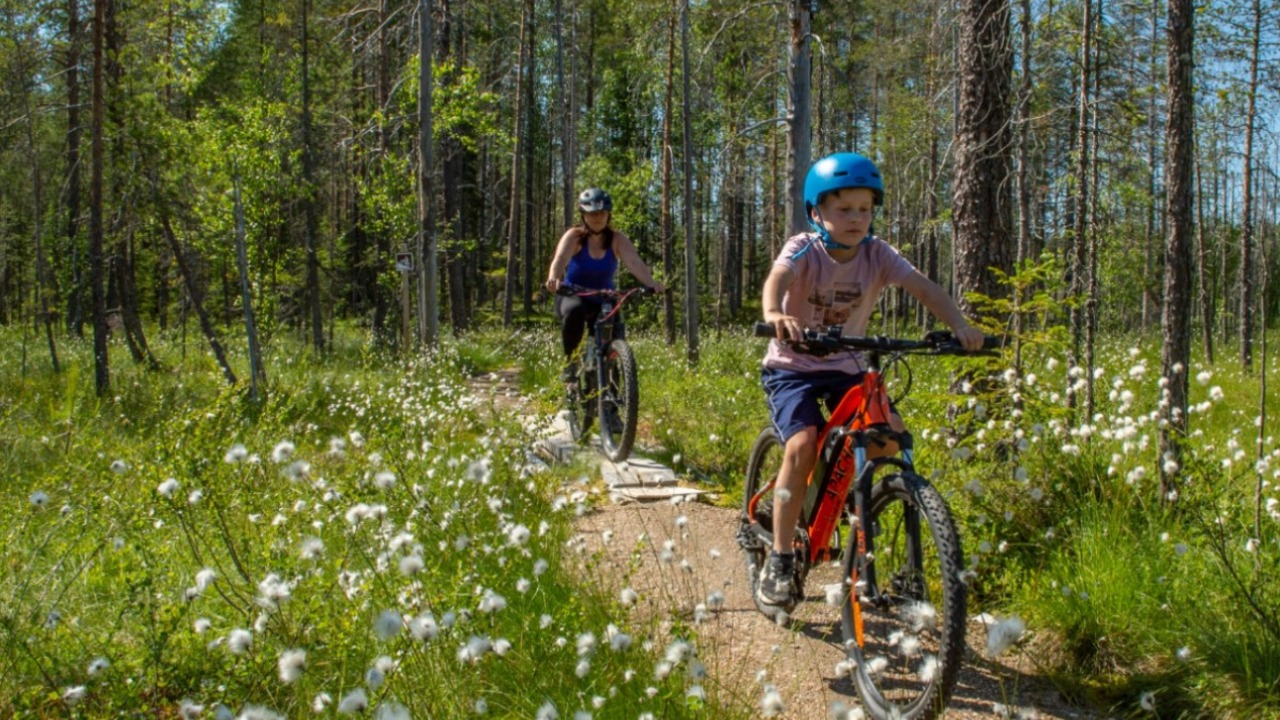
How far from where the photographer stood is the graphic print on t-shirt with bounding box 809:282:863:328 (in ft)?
12.3

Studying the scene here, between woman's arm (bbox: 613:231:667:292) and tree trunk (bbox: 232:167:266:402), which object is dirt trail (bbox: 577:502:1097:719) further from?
tree trunk (bbox: 232:167:266:402)

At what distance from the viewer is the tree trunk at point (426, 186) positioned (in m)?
12.9

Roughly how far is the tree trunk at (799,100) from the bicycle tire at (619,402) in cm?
322

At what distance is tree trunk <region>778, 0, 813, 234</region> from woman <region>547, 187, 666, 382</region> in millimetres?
2743

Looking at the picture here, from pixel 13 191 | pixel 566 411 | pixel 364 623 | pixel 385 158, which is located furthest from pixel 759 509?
pixel 13 191

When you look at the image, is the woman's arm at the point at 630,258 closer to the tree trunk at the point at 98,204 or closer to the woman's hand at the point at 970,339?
the woman's hand at the point at 970,339

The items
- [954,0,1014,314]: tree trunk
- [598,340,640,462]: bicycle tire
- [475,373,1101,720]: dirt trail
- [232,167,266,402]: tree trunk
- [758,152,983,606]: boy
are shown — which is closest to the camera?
[475,373,1101,720]: dirt trail

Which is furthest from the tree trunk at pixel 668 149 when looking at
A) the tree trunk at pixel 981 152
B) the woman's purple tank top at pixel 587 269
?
the tree trunk at pixel 981 152

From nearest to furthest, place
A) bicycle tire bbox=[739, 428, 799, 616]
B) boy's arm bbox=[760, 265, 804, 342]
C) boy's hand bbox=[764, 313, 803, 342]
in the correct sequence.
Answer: boy's hand bbox=[764, 313, 803, 342]
boy's arm bbox=[760, 265, 804, 342]
bicycle tire bbox=[739, 428, 799, 616]

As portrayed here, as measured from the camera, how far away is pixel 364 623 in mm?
2826

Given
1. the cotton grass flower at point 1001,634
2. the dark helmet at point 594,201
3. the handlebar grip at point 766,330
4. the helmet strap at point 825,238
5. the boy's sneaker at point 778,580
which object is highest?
the dark helmet at point 594,201

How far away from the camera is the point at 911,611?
2805mm

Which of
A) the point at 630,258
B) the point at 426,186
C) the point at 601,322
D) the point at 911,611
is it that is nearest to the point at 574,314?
the point at 601,322

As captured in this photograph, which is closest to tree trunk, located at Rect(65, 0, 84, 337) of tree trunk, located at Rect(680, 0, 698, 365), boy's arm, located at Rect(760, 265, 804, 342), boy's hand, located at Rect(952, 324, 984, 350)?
tree trunk, located at Rect(680, 0, 698, 365)
